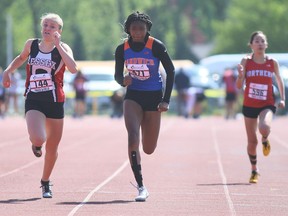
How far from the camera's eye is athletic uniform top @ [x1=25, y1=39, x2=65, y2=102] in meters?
11.9

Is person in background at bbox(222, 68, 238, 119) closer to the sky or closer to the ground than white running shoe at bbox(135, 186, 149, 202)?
closer to the ground

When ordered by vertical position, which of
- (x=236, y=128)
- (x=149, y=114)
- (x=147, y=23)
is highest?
(x=147, y=23)

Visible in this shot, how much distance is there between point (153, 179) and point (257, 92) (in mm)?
1792

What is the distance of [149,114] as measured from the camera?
12.0 meters

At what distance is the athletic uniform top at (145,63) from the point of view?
11.9 meters

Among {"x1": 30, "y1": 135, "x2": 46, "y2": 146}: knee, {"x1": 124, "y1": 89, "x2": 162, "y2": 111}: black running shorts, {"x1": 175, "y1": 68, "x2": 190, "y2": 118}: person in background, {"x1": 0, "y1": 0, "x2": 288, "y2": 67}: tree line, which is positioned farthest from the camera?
{"x1": 0, "y1": 0, "x2": 288, "y2": 67}: tree line

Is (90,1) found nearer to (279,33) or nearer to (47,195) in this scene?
(279,33)

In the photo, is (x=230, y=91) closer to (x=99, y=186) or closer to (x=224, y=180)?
(x=224, y=180)

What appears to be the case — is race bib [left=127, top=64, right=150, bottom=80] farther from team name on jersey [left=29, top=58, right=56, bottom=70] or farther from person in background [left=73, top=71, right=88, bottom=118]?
person in background [left=73, top=71, right=88, bottom=118]

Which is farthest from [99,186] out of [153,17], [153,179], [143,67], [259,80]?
[153,17]

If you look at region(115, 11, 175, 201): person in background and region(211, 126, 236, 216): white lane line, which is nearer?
region(211, 126, 236, 216): white lane line

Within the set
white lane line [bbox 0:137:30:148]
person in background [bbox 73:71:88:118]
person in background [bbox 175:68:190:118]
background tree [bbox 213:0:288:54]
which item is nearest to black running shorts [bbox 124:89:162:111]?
white lane line [bbox 0:137:30:148]

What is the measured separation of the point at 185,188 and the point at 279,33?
202 ft

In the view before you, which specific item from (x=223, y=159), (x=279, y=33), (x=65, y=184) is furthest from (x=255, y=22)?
(x=65, y=184)
